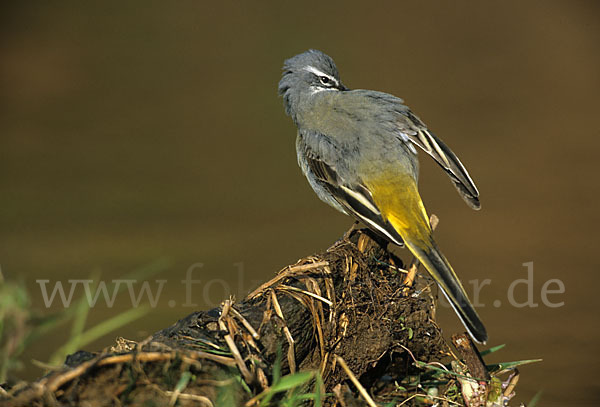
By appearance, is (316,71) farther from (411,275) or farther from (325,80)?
(411,275)

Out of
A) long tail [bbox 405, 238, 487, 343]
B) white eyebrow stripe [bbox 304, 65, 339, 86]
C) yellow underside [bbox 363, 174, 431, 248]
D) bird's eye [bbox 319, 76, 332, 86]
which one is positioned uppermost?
white eyebrow stripe [bbox 304, 65, 339, 86]

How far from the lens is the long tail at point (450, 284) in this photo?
1.69m

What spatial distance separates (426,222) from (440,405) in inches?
25.8

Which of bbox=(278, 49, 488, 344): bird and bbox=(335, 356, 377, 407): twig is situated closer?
bbox=(335, 356, 377, 407): twig

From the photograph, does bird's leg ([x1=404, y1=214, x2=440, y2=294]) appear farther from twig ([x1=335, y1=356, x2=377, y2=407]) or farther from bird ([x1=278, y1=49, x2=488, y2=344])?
twig ([x1=335, y1=356, x2=377, y2=407])

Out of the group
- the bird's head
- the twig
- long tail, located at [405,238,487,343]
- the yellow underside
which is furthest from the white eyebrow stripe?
the twig

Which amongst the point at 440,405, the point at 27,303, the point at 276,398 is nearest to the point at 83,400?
the point at 27,303

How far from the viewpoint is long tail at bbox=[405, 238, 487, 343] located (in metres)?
1.69

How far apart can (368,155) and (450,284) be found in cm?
62

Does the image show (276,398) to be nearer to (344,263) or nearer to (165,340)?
(165,340)

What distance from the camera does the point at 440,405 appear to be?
1.67 meters

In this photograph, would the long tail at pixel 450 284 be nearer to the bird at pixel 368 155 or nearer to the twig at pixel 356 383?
the bird at pixel 368 155

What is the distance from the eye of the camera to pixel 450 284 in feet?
6.13

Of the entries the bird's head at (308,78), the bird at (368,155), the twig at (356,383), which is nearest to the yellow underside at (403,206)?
the bird at (368,155)
